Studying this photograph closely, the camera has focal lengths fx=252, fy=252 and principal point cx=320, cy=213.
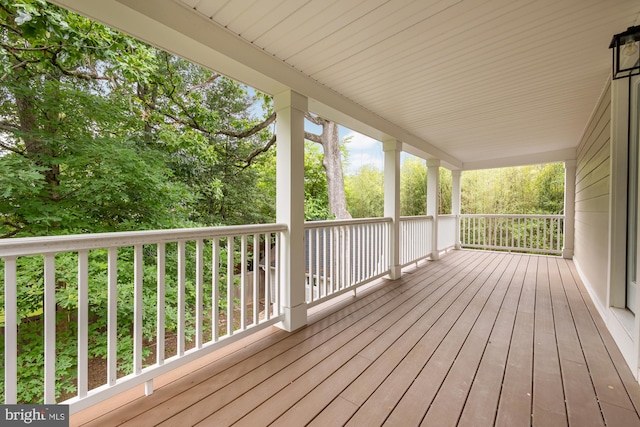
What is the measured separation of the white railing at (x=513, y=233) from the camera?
5715 mm

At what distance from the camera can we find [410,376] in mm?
1631

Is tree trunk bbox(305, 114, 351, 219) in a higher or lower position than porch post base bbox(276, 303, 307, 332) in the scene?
higher

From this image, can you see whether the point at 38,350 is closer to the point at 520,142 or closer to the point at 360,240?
the point at 360,240

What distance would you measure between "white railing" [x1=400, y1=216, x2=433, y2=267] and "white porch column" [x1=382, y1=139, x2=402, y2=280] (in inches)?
13.4

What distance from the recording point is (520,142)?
465 cm

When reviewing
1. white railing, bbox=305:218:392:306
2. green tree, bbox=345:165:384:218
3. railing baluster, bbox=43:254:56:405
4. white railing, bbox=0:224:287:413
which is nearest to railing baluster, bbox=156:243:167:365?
white railing, bbox=0:224:287:413

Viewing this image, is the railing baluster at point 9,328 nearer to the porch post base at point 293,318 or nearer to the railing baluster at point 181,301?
the railing baluster at point 181,301

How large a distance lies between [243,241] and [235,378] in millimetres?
939

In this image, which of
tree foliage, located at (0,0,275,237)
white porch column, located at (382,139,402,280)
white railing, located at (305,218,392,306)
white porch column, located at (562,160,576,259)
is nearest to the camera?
→ white railing, located at (305,218,392,306)

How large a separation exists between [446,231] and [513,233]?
66.2 inches

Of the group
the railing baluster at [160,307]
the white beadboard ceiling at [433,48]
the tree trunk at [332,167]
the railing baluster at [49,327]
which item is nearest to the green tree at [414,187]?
the tree trunk at [332,167]

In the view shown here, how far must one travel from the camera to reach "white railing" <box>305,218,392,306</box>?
2.62 meters

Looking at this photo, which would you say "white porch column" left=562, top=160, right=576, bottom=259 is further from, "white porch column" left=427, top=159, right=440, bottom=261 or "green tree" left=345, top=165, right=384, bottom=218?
"green tree" left=345, top=165, right=384, bottom=218

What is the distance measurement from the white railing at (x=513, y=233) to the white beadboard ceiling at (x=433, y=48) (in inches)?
136
